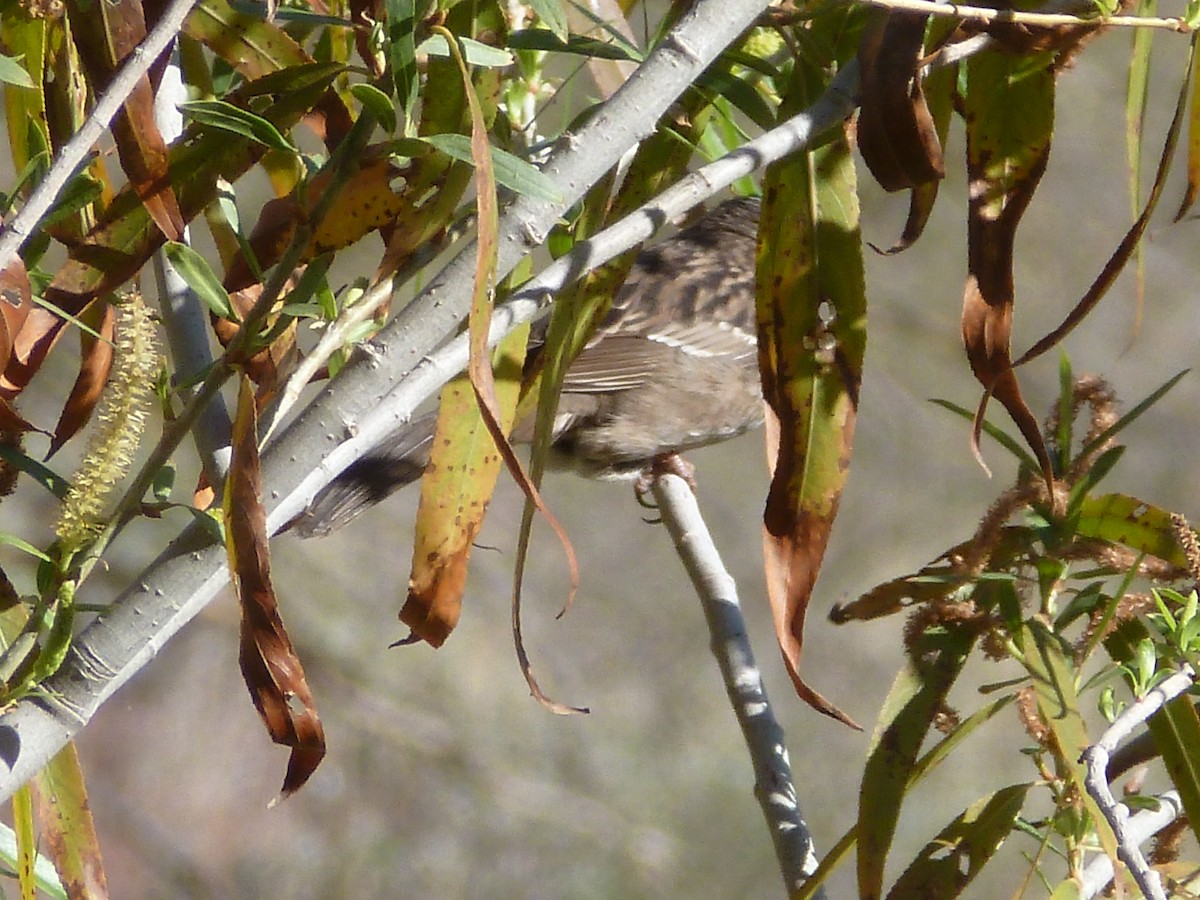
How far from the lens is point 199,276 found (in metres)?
0.99

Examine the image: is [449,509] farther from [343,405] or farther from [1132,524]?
[1132,524]

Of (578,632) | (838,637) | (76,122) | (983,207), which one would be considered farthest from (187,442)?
(983,207)

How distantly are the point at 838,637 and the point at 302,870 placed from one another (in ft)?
5.35

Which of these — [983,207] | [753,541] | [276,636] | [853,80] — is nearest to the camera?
[276,636]

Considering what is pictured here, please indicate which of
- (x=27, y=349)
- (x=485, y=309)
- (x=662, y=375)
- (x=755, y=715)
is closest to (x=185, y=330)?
(x=27, y=349)

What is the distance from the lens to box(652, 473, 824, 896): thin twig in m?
1.47

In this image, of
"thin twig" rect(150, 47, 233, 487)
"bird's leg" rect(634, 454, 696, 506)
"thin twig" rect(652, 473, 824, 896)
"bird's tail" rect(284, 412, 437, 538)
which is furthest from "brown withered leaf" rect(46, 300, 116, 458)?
"bird's leg" rect(634, 454, 696, 506)

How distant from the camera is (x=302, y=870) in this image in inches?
153

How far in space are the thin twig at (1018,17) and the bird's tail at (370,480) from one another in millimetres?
1097

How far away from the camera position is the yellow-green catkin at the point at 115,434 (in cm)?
84

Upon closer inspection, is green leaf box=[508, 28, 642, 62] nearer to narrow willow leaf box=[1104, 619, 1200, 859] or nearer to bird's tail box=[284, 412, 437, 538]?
narrow willow leaf box=[1104, 619, 1200, 859]

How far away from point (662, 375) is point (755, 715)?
4.01ft

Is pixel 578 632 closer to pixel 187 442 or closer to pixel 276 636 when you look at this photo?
pixel 187 442

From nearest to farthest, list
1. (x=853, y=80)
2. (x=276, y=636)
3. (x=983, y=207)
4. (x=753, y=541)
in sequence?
(x=276, y=636), (x=853, y=80), (x=983, y=207), (x=753, y=541)
